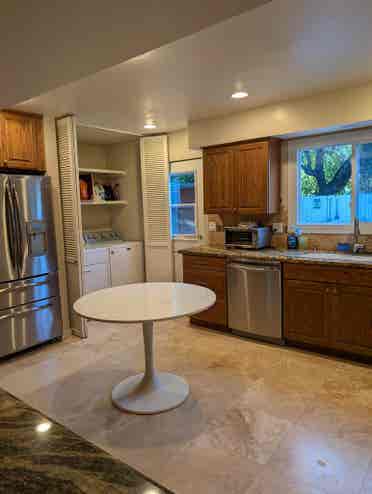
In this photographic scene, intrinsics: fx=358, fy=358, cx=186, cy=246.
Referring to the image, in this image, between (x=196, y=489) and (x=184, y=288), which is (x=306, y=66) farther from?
(x=196, y=489)

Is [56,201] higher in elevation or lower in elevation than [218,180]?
lower

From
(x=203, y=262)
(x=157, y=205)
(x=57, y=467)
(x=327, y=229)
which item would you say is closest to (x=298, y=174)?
(x=327, y=229)

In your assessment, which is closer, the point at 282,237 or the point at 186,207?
the point at 282,237

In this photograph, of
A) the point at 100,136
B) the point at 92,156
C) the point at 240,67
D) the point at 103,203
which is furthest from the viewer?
the point at 92,156

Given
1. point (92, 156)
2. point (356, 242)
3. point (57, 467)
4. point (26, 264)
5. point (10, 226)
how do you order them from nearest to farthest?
point (57, 467), point (10, 226), point (26, 264), point (356, 242), point (92, 156)

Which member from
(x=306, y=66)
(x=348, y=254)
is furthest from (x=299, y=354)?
(x=306, y=66)

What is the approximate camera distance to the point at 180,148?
4.73 meters

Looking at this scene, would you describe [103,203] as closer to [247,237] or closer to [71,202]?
[71,202]

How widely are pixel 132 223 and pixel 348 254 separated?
10.1 ft

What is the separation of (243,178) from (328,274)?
55.1 inches

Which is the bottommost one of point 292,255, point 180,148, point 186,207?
point 292,255

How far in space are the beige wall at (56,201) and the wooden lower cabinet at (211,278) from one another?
1369 millimetres

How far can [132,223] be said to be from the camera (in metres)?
5.39

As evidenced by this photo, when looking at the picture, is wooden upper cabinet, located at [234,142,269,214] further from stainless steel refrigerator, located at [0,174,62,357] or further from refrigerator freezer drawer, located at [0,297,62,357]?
refrigerator freezer drawer, located at [0,297,62,357]
